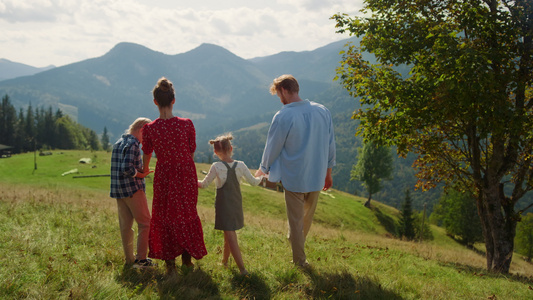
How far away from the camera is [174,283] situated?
196 inches

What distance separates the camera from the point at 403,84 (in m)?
10.7

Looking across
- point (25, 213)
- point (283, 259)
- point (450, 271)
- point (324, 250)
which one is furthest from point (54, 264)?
point (450, 271)

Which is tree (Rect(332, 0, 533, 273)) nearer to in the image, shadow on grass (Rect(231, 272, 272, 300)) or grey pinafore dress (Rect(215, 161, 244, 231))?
grey pinafore dress (Rect(215, 161, 244, 231))

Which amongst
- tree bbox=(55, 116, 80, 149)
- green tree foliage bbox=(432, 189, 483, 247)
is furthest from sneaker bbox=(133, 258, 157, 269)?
tree bbox=(55, 116, 80, 149)

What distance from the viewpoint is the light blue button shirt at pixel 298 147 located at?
5.98 m

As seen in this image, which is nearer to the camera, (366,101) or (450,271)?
(450,271)

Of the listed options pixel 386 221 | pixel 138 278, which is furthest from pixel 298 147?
pixel 386 221

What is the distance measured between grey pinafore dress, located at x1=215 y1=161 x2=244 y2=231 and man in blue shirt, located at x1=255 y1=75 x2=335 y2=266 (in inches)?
18.9

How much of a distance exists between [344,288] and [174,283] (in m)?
2.58

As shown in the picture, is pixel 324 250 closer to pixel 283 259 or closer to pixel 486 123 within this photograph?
pixel 283 259

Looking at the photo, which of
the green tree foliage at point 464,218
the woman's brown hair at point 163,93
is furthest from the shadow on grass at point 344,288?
the green tree foliage at point 464,218

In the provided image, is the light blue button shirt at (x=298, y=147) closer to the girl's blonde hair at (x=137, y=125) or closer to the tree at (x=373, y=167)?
the girl's blonde hair at (x=137, y=125)

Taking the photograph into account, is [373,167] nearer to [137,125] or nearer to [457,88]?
[457,88]

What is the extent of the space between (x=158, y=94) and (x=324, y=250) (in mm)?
5657
